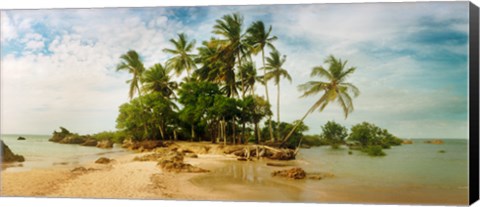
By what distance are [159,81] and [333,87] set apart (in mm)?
2371

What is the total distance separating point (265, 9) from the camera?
8570 mm

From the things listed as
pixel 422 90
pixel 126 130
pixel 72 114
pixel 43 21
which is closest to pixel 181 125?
pixel 126 130

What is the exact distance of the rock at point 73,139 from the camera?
9.05 metres

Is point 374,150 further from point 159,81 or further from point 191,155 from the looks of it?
point 159,81

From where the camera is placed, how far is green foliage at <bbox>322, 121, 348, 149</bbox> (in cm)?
838

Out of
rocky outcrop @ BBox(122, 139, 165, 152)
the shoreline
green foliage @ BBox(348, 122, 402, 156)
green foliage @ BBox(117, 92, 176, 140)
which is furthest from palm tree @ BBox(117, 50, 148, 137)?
green foliage @ BBox(348, 122, 402, 156)

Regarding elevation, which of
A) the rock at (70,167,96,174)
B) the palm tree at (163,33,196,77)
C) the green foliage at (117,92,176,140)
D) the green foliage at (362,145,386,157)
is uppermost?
the palm tree at (163,33,196,77)

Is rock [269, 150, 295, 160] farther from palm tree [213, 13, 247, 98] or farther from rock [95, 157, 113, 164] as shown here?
rock [95, 157, 113, 164]

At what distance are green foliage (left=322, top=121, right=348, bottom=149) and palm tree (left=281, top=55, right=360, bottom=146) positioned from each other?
7.5 inches

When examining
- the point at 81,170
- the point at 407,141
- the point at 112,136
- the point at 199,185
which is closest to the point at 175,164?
the point at 199,185

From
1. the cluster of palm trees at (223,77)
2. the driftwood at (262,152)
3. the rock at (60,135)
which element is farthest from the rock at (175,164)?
the rock at (60,135)

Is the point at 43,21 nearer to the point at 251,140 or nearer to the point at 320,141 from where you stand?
the point at 251,140

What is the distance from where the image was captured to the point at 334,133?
27.6 feet

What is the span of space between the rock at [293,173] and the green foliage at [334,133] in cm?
52
